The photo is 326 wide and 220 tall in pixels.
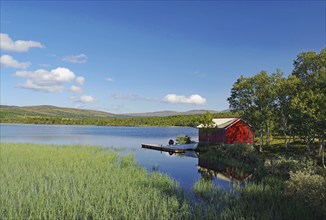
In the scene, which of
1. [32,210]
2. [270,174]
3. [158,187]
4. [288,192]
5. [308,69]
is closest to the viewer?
[32,210]

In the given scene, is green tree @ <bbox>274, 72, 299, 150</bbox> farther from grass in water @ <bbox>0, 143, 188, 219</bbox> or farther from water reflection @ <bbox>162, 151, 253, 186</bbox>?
grass in water @ <bbox>0, 143, 188, 219</bbox>

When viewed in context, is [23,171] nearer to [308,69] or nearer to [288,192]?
[288,192]

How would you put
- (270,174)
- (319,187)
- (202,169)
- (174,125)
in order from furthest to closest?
(174,125) → (202,169) → (270,174) → (319,187)

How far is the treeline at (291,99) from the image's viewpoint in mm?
29766

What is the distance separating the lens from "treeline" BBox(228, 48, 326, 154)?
2977 cm

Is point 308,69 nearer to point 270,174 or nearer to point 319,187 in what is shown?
point 270,174

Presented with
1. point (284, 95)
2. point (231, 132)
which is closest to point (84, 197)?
point (284, 95)

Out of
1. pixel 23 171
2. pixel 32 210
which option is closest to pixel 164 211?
pixel 32 210

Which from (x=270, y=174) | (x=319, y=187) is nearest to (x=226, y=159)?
(x=270, y=174)

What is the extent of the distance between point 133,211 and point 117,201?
202 centimetres

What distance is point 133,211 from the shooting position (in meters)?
13.5

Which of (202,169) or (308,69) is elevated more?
(308,69)

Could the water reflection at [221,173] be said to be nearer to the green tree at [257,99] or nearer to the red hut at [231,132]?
the green tree at [257,99]

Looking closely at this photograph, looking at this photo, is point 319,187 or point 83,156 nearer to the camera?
point 319,187
